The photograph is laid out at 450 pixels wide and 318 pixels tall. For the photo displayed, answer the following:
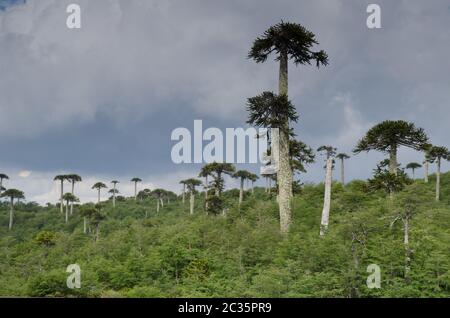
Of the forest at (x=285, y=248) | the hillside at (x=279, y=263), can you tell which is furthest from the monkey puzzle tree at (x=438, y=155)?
the hillside at (x=279, y=263)

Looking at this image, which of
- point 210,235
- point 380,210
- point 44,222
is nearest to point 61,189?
point 44,222

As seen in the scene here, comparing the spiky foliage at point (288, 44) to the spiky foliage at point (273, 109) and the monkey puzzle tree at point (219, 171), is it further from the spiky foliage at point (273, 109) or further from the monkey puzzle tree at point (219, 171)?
the monkey puzzle tree at point (219, 171)

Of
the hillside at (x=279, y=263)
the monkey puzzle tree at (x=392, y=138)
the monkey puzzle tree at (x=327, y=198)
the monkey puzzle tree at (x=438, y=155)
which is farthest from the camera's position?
the monkey puzzle tree at (x=438, y=155)

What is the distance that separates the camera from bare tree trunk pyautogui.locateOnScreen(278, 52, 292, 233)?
1727 centimetres

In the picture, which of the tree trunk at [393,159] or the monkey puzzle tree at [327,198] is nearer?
the monkey puzzle tree at [327,198]

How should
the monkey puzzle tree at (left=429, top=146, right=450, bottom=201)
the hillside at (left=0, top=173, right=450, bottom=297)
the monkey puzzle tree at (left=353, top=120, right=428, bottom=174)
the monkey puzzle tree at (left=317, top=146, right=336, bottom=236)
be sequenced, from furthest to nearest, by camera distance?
the monkey puzzle tree at (left=429, top=146, right=450, bottom=201), the monkey puzzle tree at (left=353, top=120, right=428, bottom=174), the monkey puzzle tree at (left=317, top=146, right=336, bottom=236), the hillside at (left=0, top=173, right=450, bottom=297)

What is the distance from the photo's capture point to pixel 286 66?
18.8 meters

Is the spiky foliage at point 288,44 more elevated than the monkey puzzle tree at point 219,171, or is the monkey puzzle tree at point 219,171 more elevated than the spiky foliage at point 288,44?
the spiky foliage at point 288,44

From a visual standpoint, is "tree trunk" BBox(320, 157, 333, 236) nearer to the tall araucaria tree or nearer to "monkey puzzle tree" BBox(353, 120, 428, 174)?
the tall araucaria tree

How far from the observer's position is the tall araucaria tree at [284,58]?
1761cm

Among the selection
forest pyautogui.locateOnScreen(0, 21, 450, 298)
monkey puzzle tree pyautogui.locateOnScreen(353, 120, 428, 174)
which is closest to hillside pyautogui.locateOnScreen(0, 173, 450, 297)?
forest pyautogui.locateOnScreen(0, 21, 450, 298)

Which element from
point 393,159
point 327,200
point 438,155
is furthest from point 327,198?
point 438,155

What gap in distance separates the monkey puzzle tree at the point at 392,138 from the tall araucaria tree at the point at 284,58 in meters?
6.61

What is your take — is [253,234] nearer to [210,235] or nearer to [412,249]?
[210,235]
